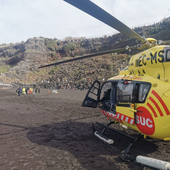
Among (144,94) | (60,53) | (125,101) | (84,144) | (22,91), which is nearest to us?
(144,94)

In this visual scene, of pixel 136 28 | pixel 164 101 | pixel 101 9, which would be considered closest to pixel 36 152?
pixel 164 101

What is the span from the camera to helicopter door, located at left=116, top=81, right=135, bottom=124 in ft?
14.7

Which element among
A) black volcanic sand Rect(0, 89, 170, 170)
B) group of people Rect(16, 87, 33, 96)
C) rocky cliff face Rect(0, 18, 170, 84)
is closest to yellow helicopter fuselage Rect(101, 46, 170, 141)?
black volcanic sand Rect(0, 89, 170, 170)

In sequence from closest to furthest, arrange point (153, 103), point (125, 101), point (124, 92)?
point (153, 103) < point (125, 101) < point (124, 92)

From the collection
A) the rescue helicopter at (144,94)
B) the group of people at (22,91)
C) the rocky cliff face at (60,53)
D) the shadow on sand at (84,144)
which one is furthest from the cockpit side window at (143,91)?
the rocky cliff face at (60,53)

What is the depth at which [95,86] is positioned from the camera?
6.90m

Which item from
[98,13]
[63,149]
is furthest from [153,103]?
[63,149]

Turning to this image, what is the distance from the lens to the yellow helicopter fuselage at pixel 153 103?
377cm

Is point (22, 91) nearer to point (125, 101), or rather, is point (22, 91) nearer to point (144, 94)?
point (125, 101)

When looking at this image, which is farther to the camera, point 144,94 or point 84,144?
point 84,144

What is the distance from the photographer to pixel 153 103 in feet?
12.9

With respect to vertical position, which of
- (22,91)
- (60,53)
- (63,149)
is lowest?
(63,149)

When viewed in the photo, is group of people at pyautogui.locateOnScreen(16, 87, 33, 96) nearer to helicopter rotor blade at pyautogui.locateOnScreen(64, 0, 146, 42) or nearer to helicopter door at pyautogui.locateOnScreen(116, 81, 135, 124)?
helicopter door at pyautogui.locateOnScreen(116, 81, 135, 124)

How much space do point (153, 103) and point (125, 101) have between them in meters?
0.95
